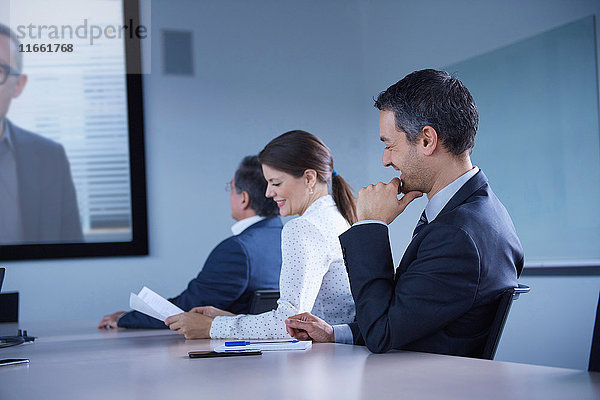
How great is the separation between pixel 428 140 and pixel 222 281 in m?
1.23

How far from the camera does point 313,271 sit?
77.1 inches

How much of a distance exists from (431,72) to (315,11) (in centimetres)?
325

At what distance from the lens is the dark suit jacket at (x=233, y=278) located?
259 centimetres

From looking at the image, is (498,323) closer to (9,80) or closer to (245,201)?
(245,201)

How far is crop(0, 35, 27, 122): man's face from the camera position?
3.99m

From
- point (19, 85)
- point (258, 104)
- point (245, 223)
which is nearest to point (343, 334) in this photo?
point (245, 223)

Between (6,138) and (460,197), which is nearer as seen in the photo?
(460,197)

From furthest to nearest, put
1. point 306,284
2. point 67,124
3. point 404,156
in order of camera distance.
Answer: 1. point 67,124
2. point 306,284
3. point 404,156

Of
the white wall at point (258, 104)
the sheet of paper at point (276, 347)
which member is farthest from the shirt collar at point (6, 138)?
→ the sheet of paper at point (276, 347)

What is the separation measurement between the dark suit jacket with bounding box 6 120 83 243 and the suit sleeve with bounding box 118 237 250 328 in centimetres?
164

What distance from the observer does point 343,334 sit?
1782mm

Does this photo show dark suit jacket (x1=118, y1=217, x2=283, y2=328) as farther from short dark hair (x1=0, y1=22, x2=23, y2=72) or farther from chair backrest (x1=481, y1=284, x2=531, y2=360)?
short dark hair (x1=0, y1=22, x2=23, y2=72)

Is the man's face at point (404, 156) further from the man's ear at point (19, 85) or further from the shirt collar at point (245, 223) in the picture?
the man's ear at point (19, 85)

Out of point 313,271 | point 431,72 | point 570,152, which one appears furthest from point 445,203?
point 570,152
